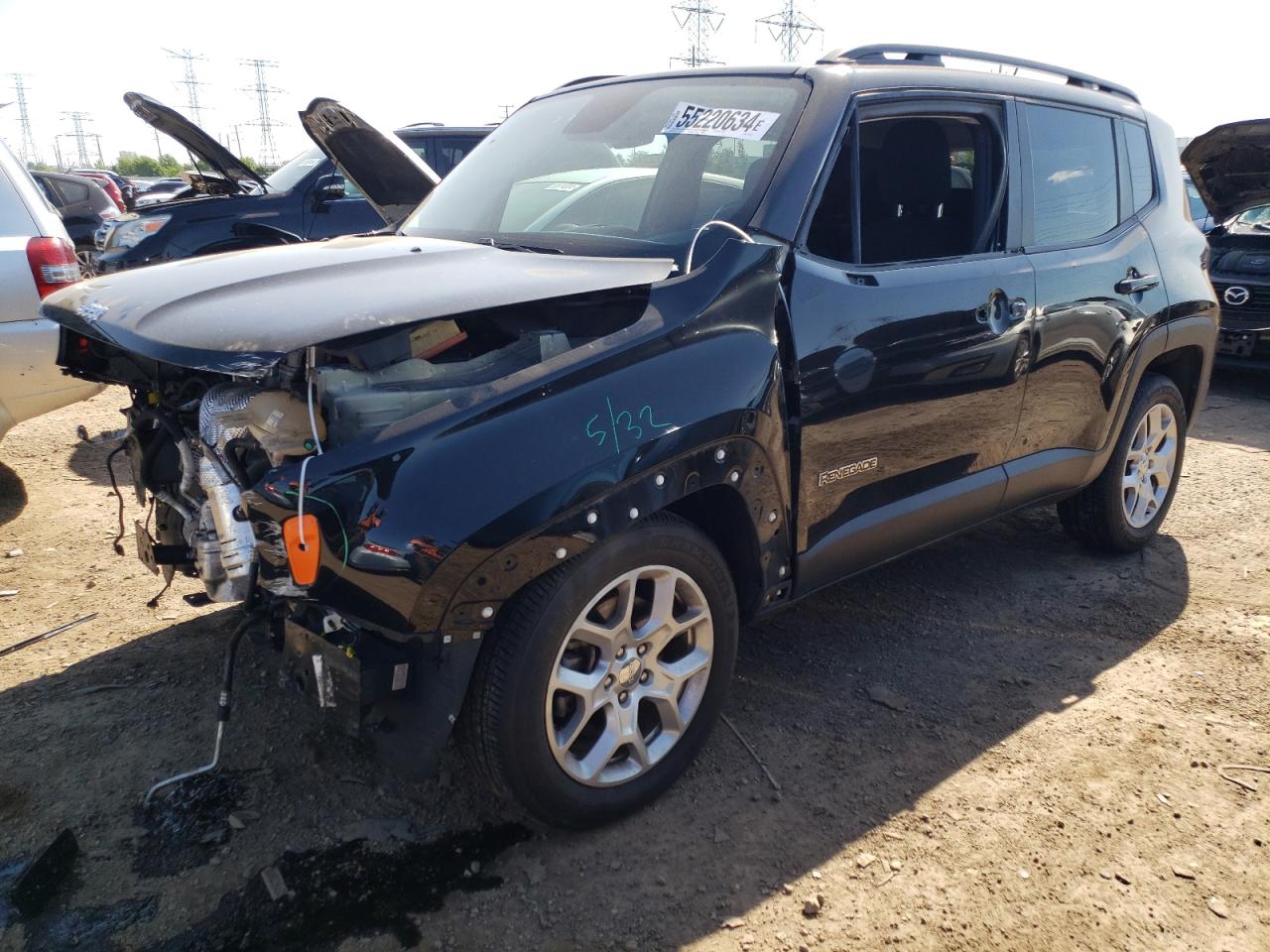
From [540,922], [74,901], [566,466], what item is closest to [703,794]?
[540,922]

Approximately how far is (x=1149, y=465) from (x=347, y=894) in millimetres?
3861

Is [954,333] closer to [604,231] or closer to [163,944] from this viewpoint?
[604,231]

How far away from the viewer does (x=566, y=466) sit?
2.19m

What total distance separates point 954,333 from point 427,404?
1779 millimetres

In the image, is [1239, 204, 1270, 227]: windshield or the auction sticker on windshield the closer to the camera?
the auction sticker on windshield

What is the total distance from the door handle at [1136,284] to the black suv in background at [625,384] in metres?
0.02

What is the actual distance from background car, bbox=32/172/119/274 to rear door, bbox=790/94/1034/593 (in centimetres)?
1238

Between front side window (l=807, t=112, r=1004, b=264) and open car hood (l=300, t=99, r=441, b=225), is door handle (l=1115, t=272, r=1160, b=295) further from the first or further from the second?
open car hood (l=300, t=99, r=441, b=225)

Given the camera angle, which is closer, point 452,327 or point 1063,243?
point 452,327

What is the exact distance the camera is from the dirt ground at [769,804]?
7.43 feet

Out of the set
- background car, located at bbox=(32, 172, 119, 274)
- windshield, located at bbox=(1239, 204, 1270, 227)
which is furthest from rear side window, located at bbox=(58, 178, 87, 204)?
windshield, located at bbox=(1239, 204, 1270, 227)

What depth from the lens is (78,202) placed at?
13.6 meters

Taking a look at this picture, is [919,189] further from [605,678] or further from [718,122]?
[605,678]

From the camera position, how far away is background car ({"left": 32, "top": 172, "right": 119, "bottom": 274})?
42.8ft
